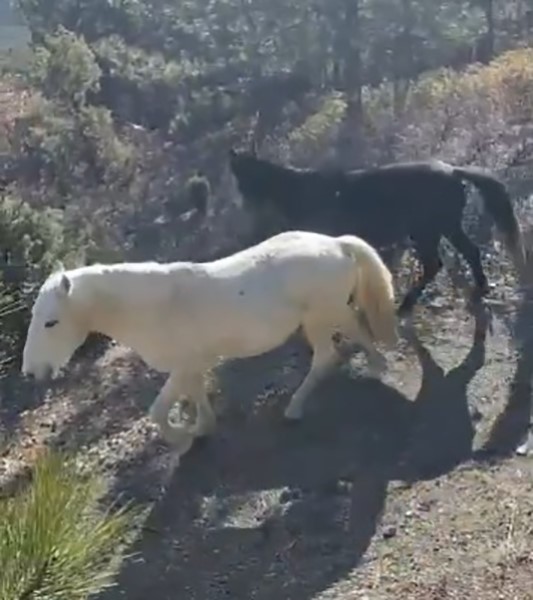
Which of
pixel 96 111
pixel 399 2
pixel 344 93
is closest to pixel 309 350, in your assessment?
pixel 96 111

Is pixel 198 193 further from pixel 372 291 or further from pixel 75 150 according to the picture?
pixel 372 291

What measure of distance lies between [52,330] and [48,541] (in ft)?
7.50

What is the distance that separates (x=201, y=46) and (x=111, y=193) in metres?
5.08

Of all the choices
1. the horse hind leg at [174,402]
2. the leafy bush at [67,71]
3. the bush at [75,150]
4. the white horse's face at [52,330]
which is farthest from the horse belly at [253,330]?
the leafy bush at [67,71]

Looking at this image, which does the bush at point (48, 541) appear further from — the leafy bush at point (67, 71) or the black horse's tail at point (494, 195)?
the leafy bush at point (67, 71)

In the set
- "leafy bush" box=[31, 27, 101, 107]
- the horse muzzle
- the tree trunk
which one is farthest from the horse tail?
"leafy bush" box=[31, 27, 101, 107]

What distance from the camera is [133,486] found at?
448 centimetres

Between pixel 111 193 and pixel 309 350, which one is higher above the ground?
pixel 309 350

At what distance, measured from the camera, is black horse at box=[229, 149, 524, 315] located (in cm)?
581

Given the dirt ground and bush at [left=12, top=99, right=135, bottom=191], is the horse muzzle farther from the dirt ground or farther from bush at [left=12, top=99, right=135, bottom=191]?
bush at [left=12, top=99, right=135, bottom=191]

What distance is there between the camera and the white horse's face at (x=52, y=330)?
13.7 feet

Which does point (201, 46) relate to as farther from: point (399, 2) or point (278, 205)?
point (278, 205)

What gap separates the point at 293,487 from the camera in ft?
14.2

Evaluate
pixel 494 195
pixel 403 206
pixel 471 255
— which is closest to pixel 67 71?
pixel 403 206
